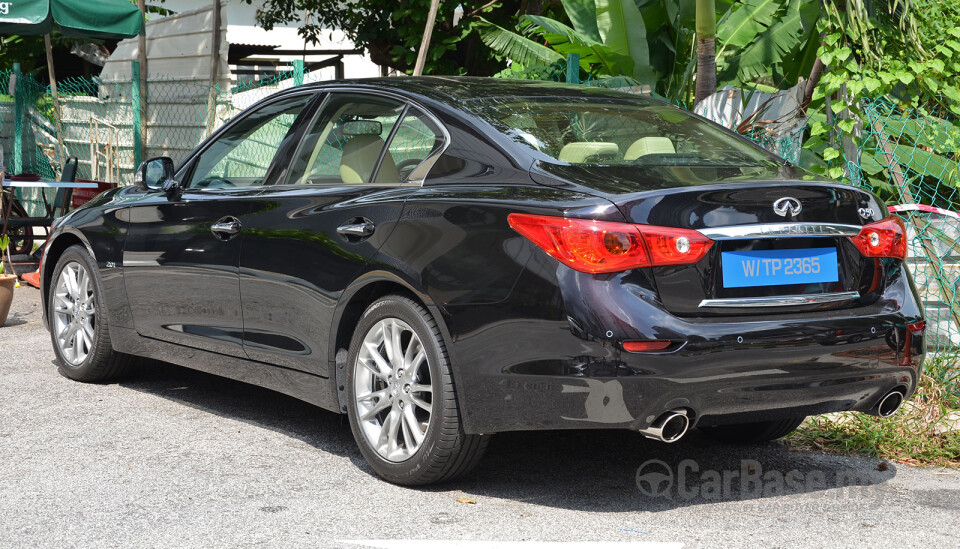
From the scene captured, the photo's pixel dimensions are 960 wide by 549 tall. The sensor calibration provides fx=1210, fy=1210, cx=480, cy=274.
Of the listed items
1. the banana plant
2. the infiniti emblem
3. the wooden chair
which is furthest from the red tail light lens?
the wooden chair

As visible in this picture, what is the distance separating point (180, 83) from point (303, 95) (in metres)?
9.12

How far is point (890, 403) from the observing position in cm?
440

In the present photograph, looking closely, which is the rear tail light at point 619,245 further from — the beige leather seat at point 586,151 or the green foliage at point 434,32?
the green foliage at point 434,32

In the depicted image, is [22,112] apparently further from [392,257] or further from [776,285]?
[776,285]

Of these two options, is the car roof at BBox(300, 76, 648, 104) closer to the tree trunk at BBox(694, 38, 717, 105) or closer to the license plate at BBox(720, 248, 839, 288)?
the license plate at BBox(720, 248, 839, 288)

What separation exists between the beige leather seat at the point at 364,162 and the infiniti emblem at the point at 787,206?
1.49 metres

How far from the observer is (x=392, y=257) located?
14.7 feet

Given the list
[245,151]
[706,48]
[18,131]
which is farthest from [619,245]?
[18,131]

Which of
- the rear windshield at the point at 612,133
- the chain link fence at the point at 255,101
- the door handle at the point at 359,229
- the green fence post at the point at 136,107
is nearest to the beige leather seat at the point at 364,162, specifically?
the door handle at the point at 359,229

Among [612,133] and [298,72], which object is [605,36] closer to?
[298,72]

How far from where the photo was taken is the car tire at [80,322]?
21.0 feet

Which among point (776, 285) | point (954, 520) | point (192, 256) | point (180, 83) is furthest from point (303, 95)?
point (180, 83)

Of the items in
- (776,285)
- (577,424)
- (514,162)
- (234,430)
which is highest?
(514,162)

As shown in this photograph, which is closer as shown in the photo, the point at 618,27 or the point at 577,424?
the point at 577,424
